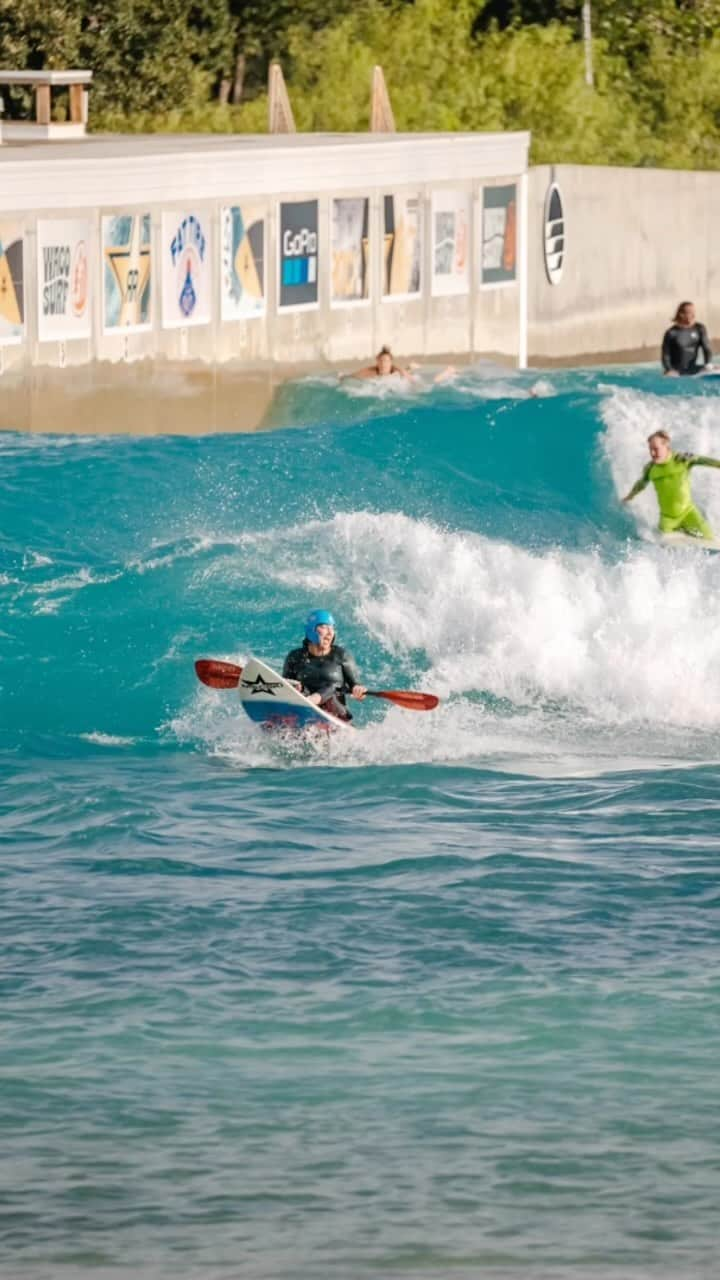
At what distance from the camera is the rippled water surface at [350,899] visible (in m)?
9.63

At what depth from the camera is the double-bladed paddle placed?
16.9 metres

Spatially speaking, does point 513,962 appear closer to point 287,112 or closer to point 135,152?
point 135,152

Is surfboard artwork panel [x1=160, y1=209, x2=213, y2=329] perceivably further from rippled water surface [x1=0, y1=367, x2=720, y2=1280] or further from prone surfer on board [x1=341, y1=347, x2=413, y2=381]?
rippled water surface [x1=0, y1=367, x2=720, y2=1280]

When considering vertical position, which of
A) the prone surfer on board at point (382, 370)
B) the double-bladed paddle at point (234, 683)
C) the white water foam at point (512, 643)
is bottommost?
the white water foam at point (512, 643)

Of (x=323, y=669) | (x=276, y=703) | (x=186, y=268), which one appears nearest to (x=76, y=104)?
(x=186, y=268)

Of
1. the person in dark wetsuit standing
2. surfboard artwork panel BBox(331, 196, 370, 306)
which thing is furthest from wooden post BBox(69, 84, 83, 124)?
the person in dark wetsuit standing

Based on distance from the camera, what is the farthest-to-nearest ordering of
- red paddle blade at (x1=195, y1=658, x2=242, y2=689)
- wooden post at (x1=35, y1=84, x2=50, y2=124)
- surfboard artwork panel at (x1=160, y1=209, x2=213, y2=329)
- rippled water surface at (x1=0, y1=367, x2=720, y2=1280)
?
wooden post at (x1=35, y1=84, x2=50, y2=124)
surfboard artwork panel at (x1=160, y1=209, x2=213, y2=329)
red paddle blade at (x1=195, y1=658, x2=242, y2=689)
rippled water surface at (x1=0, y1=367, x2=720, y2=1280)

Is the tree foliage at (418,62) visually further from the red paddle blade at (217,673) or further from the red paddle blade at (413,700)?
the red paddle blade at (413,700)

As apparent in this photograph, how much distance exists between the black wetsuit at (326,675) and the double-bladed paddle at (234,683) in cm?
19

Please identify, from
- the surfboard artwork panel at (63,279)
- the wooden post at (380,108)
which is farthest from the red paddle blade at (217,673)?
the wooden post at (380,108)

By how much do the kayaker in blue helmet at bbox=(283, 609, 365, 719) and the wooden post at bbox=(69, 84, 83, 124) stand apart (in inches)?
692

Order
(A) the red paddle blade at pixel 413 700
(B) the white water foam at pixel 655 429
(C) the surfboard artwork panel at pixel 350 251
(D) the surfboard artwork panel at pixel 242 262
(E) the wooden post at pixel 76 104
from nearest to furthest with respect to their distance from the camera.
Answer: (A) the red paddle blade at pixel 413 700 < (B) the white water foam at pixel 655 429 < (D) the surfboard artwork panel at pixel 242 262 < (C) the surfboard artwork panel at pixel 350 251 < (E) the wooden post at pixel 76 104

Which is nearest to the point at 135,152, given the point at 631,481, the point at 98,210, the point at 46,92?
the point at 98,210

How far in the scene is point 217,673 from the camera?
56.3 feet
